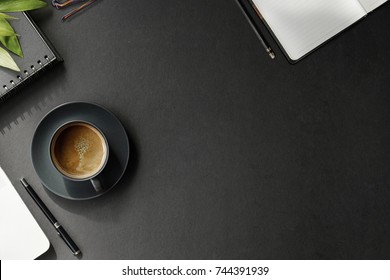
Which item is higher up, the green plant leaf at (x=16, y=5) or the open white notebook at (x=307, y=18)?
the green plant leaf at (x=16, y=5)

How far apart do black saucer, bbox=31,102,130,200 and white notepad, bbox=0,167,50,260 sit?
7 centimetres

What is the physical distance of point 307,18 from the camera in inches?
37.3

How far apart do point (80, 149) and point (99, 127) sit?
53 mm

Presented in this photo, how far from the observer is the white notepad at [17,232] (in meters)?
0.92

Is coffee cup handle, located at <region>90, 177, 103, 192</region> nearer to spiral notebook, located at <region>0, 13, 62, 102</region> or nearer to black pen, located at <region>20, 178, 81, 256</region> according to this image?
black pen, located at <region>20, 178, 81, 256</region>

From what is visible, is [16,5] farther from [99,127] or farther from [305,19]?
[305,19]


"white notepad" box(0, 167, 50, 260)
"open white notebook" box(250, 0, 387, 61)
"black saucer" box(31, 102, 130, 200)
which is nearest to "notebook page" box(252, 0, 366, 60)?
"open white notebook" box(250, 0, 387, 61)

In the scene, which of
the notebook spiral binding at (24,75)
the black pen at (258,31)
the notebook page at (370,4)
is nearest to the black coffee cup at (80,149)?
the notebook spiral binding at (24,75)

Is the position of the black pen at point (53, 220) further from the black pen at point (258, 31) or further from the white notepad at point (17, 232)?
the black pen at point (258, 31)

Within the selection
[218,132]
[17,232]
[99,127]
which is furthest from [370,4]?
[17,232]

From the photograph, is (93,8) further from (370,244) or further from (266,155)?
(370,244)

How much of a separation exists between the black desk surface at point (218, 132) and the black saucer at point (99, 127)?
0.09 feet

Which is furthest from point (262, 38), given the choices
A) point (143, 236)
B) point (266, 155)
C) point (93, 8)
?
Result: point (143, 236)

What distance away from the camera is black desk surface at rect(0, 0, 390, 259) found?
0.94 metres
